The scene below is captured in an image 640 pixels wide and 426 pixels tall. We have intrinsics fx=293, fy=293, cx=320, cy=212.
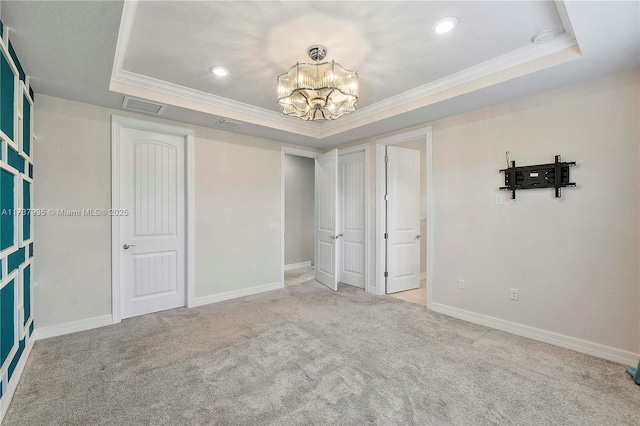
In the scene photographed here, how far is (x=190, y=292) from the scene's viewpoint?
12.6 ft

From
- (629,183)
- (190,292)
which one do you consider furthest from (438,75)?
(190,292)

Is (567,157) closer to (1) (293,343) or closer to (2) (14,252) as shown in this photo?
(1) (293,343)

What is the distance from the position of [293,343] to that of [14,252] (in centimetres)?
232

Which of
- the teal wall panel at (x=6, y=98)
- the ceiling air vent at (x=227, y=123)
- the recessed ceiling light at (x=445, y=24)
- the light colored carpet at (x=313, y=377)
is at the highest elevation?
the recessed ceiling light at (x=445, y=24)

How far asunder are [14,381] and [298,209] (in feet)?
17.3

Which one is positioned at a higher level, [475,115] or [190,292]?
[475,115]

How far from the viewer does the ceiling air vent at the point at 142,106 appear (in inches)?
121

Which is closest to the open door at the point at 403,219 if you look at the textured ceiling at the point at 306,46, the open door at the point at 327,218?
the open door at the point at 327,218

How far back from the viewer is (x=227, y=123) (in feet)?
12.6

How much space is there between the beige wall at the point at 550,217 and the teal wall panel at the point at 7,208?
13.0 feet

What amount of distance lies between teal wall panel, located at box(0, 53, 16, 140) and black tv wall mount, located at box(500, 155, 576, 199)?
4198 mm

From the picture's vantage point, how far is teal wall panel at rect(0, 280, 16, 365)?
1858 mm

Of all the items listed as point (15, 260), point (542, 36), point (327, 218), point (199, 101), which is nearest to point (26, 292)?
point (15, 260)

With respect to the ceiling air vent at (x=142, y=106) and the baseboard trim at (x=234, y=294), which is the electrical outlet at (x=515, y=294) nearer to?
the baseboard trim at (x=234, y=294)
